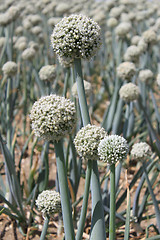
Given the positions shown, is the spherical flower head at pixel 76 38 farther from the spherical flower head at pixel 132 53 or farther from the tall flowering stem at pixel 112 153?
the spherical flower head at pixel 132 53

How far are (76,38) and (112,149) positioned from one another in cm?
39

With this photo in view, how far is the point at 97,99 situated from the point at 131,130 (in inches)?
39.7

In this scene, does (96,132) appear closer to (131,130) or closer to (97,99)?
(131,130)

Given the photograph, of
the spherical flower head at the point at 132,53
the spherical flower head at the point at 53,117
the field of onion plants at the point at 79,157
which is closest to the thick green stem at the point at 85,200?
the field of onion plants at the point at 79,157

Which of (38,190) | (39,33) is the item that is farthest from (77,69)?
(39,33)

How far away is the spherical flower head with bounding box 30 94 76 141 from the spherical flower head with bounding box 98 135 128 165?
0.40 ft

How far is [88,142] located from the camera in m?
0.99

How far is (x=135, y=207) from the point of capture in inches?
64.1

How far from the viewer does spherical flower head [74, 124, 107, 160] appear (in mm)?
988

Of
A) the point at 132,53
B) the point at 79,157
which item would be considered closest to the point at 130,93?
the point at 79,157

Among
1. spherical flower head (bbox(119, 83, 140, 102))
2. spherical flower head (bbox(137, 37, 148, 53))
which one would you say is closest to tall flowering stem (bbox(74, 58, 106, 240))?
spherical flower head (bbox(119, 83, 140, 102))

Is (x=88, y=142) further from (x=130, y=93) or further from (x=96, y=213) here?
(x=130, y=93)

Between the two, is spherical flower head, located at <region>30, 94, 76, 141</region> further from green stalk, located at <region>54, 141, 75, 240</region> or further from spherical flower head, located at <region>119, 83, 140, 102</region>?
spherical flower head, located at <region>119, 83, 140, 102</region>

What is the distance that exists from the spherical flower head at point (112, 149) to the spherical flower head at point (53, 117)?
0.40ft
